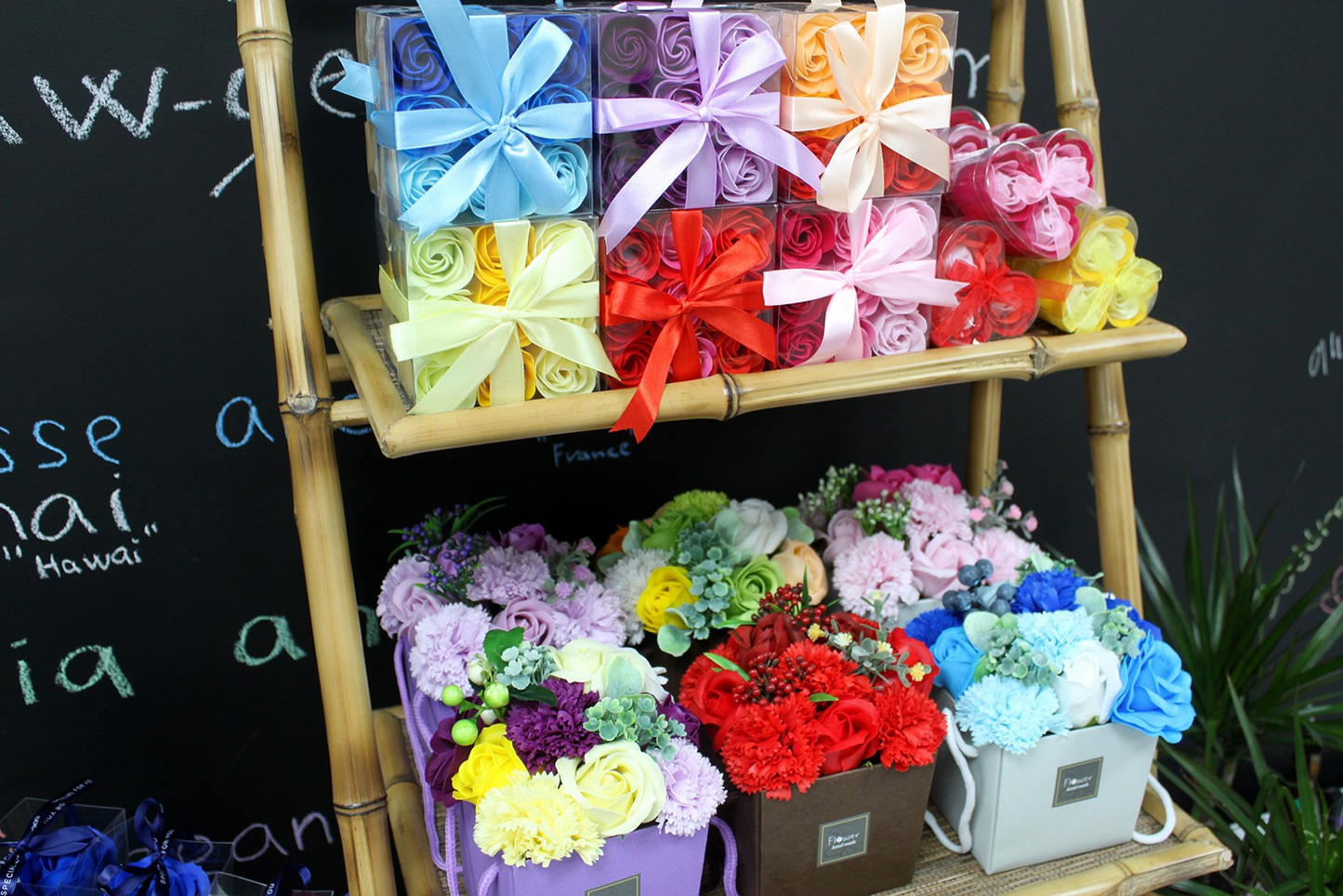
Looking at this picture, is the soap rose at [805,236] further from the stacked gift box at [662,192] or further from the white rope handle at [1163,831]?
the white rope handle at [1163,831]

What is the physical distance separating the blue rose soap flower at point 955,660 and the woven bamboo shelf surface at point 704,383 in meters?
0.28

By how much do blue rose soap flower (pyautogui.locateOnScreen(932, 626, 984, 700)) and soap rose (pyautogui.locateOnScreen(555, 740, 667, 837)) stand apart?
351 millimetres

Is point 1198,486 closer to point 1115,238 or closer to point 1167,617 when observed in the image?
point 1167,617

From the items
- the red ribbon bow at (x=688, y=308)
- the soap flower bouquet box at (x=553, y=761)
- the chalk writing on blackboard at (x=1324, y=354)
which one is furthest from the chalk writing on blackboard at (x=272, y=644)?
the chalk writing on blackboard at (x=1324, y=354)

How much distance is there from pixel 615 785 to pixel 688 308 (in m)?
0.40

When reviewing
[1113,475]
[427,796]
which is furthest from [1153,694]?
[427,796]

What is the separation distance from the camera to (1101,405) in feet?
3.91

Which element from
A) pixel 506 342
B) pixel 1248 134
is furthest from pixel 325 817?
pixel 1248 134

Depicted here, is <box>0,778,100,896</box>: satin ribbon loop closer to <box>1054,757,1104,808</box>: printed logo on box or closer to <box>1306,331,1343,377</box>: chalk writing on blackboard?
<box>1054,757,1104,808</box>: printed logo on box

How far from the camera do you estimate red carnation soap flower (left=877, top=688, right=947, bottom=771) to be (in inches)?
35.8

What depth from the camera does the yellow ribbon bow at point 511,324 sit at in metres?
0.77

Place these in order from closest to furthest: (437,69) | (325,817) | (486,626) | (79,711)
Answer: (437,69) → (486,626) → (79,711) → (325,817)

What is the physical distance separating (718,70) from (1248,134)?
1.34 m

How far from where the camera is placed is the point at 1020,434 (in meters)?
1.75
